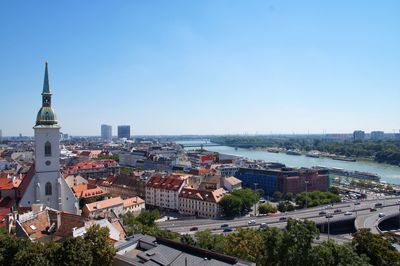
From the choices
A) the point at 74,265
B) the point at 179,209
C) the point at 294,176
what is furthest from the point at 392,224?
the point at 74,265

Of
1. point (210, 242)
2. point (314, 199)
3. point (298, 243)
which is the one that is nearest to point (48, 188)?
point (210, 242)

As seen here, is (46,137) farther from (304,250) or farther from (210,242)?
(304,250)

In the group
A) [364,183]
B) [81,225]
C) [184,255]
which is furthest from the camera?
[364,183]

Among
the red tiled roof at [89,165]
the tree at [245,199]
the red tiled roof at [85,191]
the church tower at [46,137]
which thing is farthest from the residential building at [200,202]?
the red tiled roof at [89,165]

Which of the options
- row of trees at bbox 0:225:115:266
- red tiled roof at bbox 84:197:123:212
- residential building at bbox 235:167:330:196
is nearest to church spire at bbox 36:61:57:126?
red tiled roof at bbox 84:197:123:212

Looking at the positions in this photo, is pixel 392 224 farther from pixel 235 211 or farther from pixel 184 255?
pixel 184 255

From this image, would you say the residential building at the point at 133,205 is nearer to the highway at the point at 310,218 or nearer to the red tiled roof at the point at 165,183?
the highway at the point at 310,218
